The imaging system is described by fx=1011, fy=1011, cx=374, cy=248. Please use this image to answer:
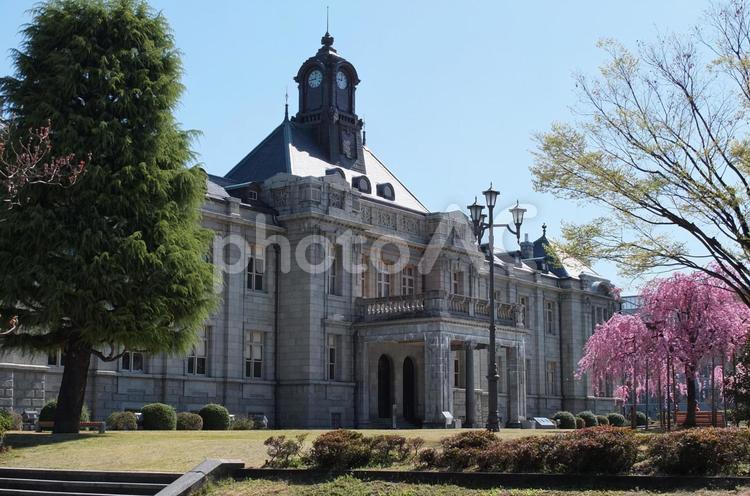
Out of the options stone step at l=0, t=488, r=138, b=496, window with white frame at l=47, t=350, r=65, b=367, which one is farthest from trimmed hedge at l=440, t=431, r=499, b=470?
window with white frame at l=47, t=350, r=65, b=367

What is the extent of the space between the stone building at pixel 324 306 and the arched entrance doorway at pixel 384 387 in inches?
3.5

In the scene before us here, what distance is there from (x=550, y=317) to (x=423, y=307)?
1021 inches

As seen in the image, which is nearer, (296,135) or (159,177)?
(159,177)

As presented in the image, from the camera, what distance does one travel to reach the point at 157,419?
36.5 m

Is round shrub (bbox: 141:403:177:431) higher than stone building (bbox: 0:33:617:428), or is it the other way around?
stone building (bbox: 0:33:617:428)

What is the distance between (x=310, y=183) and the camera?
45594 millimetres

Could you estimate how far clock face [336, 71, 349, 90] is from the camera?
53.5 m

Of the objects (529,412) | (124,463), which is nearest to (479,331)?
(529,412)

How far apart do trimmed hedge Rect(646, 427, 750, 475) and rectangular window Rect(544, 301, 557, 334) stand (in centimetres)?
5127

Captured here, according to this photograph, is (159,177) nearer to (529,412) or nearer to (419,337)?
(419,337)

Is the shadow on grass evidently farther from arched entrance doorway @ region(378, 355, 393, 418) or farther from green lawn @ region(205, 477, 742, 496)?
arched entrance doorway @ region(378, 355, 393, 418)

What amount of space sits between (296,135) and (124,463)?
3164cm

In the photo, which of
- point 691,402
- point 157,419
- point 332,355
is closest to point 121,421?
point 157,419

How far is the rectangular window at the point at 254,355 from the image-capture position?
4488cm
